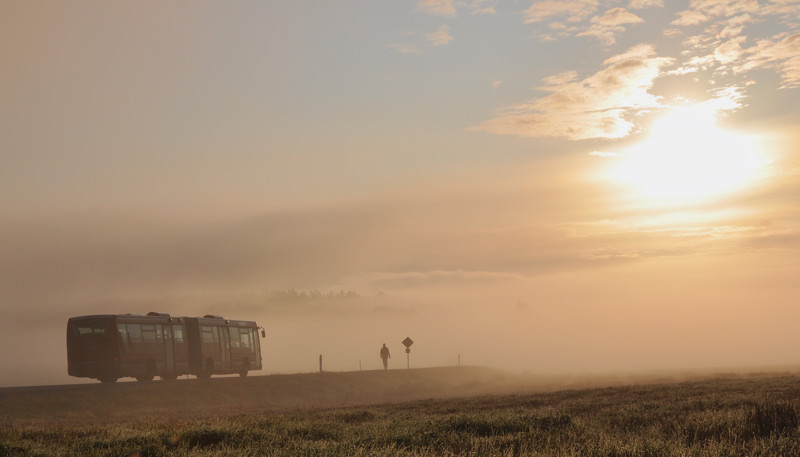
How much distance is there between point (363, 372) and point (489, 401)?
1261 inches

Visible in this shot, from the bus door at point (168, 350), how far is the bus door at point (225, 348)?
5.26 m

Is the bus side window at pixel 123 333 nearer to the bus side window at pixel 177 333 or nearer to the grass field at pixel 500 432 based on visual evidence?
the bus side window at pixel 177 333

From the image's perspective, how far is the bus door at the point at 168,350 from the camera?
4700 cm

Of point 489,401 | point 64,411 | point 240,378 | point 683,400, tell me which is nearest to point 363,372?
point 240,378

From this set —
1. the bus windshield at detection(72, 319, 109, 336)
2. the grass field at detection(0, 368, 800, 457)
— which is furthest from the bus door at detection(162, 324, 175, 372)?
the grass field at detection(0, 368, 800, 457)

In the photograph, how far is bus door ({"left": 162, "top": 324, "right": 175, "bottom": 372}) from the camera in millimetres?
47000

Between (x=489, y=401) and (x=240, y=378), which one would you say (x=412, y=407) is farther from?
(x=240, y=378)

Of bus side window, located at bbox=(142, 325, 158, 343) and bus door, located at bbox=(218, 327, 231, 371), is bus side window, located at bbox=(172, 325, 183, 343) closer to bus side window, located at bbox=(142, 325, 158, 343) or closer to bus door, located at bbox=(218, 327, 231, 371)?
bus side window, located at bbox=(142, 325, 158, 343)

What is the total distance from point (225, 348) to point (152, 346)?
7.94m

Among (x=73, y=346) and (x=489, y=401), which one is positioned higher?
(x=73, y=346)

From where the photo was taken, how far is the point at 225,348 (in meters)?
53.1

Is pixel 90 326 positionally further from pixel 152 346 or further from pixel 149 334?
pixel 152 346

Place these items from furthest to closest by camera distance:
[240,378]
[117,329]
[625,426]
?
[240,378]
[117,329]
[625,426]

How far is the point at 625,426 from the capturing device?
17.3 metres
